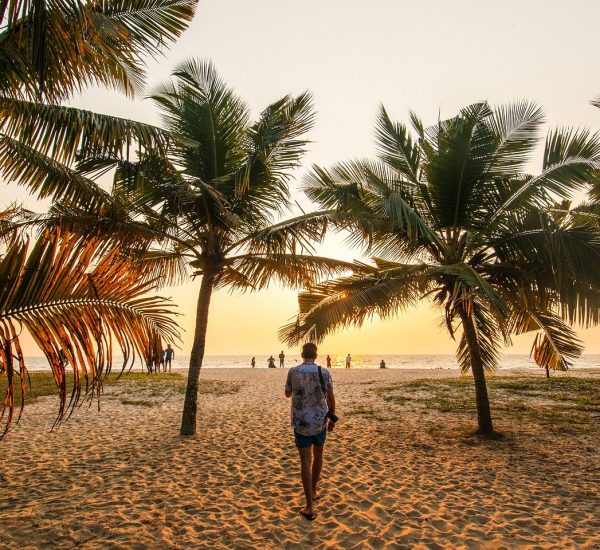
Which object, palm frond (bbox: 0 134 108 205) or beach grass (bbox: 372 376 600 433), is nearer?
palm frond (bbox: 0 134 108 205)

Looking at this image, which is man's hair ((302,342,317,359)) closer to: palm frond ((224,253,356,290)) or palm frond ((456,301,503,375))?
palm frond ((224,253,356,290))

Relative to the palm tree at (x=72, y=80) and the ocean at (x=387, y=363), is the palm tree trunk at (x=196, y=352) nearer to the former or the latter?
the palm tree at (x=72, y=80)

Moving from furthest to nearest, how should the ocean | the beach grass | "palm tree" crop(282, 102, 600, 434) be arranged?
the ocean
the beach grass
"palm tree" crop(282, 102, 600, 434)

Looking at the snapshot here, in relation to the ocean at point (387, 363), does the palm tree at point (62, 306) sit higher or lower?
higher

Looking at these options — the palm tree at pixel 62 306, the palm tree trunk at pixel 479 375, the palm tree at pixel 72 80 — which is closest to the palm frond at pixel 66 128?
the palm tree at pixel 72 80

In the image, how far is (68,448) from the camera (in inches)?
282

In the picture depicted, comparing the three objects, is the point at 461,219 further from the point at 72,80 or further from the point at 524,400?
the point at 524,400

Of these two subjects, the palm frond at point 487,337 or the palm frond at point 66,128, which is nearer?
the palm frond at point 66,128

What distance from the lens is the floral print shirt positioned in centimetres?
420

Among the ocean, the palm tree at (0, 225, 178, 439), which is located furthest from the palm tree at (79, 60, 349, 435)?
the ocean

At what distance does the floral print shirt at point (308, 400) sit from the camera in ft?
13.8

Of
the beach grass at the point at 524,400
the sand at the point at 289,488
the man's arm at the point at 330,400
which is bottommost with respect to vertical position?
the beach grass at the point at 524,400

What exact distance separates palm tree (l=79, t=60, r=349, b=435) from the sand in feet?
6.71

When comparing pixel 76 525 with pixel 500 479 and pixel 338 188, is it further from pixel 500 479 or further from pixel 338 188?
pixel 338 188
